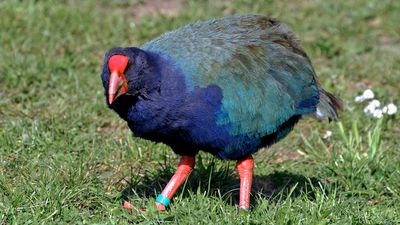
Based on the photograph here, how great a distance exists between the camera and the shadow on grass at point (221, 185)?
4539 mm

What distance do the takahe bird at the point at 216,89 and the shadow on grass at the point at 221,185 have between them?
0.20 meters

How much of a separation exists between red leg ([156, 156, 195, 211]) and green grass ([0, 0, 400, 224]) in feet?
0.17

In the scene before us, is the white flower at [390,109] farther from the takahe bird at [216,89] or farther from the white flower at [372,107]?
the takahe bird at [216,89]

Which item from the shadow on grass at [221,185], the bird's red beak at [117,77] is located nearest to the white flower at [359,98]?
the shadow on grass at [221,185]

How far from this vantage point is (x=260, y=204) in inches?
167

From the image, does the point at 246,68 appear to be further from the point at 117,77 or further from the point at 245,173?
the point at 117,77

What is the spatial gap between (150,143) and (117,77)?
135 cm

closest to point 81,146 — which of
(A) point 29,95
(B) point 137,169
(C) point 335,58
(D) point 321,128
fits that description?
(B) point 137,169

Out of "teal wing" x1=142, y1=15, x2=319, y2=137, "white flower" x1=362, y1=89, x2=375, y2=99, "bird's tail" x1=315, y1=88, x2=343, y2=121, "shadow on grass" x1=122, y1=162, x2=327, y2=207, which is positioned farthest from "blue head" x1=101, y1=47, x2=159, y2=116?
"white flower" x1=362, y1=89, x2=375, y2=99

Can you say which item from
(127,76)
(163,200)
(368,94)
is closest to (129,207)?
(163,200)

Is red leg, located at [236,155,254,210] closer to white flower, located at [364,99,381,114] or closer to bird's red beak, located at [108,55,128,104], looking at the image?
bird's red beak, located at [108,55,128,104]

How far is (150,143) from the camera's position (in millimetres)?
5082

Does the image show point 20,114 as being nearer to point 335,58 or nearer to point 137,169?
point 137,169

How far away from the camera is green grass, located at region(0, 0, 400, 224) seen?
166 inches
